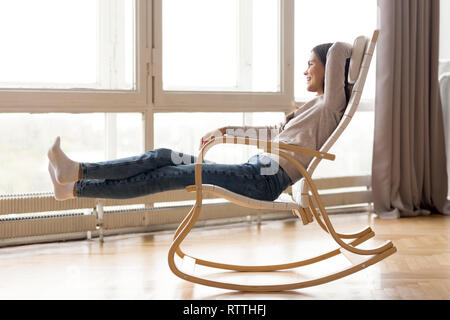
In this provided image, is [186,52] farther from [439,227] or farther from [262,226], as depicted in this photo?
[439,227]

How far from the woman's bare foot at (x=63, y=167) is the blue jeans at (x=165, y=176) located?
3 cm

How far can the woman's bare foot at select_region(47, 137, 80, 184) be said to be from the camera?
2.24m

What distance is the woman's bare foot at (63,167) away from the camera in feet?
7.36

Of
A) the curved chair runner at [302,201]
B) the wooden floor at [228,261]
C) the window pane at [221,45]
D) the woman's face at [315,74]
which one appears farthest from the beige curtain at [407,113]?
the curved chair runner at [302,201]

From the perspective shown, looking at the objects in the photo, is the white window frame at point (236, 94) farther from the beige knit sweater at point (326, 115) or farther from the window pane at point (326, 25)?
the beige knit sweater at point (326, 115)

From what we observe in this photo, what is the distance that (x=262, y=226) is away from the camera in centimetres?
376

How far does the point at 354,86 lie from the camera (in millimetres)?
2453

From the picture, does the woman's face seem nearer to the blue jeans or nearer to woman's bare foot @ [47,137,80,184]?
the blue jeans

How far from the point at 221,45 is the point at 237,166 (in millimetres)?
1523

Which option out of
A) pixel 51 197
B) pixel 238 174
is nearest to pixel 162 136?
pixel 51 197

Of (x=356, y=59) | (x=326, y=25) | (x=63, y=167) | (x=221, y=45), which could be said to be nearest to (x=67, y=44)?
(x=221, y=45)

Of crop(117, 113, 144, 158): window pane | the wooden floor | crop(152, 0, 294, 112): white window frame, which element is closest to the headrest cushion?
the wooden floor

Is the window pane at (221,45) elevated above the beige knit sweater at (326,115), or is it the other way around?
the window pane at (221,45)

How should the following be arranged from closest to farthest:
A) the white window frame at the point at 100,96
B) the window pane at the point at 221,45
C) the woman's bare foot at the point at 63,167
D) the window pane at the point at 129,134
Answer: the woman's bare foot at the point at 63,167 → the white window frame at the point at 100,96 → the window pane at the point at 129,134 → the window pane at the point at 221,45
